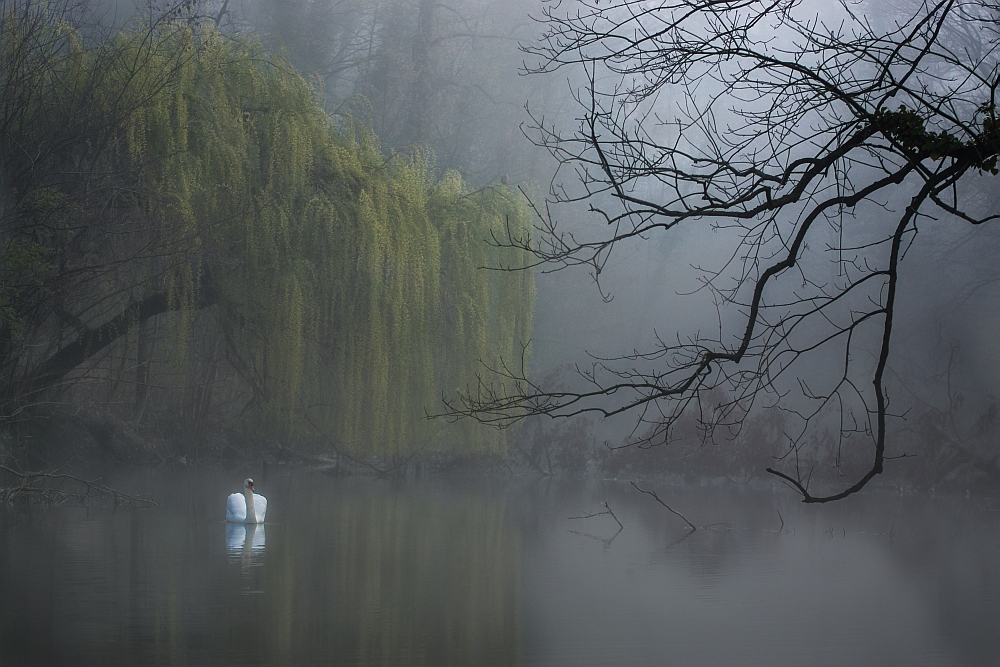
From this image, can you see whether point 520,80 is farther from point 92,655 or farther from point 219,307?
point 92,655

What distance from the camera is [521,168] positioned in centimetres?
1469

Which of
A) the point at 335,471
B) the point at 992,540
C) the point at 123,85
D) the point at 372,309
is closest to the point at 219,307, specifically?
the point at 372,309

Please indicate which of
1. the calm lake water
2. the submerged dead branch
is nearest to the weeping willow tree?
the submerged dead branch

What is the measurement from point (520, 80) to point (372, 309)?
7.12 m

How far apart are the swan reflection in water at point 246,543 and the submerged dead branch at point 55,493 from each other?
82 centimetres

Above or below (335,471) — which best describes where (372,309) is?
above

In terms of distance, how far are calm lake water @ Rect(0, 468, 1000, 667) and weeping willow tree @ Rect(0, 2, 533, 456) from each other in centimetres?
101

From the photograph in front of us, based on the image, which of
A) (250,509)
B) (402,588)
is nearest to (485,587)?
(402,588)

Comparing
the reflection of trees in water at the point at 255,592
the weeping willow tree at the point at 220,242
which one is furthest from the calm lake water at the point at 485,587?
the weeping willow tree at the point at 220,242

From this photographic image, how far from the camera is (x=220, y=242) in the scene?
8070 mm

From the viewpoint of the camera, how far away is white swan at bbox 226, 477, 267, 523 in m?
7.59

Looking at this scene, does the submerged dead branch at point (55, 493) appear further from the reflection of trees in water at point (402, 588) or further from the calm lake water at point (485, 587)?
the reflection of trees in water at point (402, 588)

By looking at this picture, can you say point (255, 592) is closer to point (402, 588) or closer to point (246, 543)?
point (402, 588)

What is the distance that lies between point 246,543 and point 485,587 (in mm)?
1859
